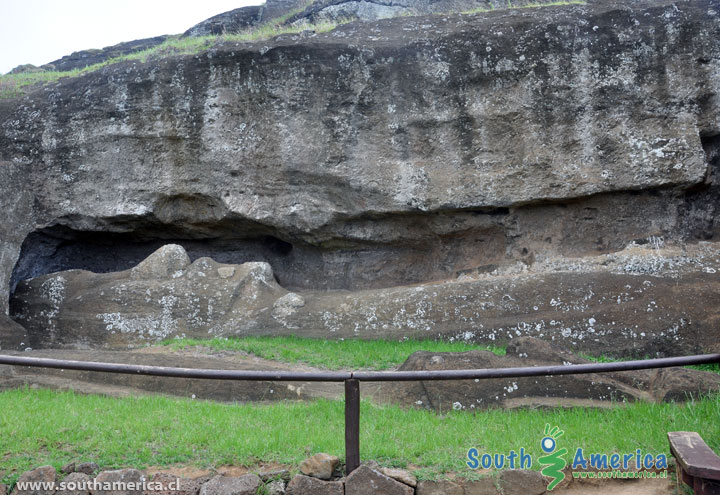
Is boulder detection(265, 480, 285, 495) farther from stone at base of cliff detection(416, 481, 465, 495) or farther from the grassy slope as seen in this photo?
the grassy slope

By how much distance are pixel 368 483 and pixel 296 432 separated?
1234 millimetres

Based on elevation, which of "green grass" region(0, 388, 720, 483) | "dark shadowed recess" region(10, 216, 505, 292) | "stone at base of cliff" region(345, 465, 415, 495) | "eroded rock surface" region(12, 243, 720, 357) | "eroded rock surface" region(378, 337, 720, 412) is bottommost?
"stone at base of cliff" region(345, 465, 415, 495)

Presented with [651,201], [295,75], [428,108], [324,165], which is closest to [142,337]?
[324,165]

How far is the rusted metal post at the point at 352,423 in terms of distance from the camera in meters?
4.75

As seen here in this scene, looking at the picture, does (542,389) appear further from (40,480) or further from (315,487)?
(40,480)

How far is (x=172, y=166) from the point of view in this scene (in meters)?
13.7

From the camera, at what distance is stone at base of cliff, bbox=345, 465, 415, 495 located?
4766 millimetres

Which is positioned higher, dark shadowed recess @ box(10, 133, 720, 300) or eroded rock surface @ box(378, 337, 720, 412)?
dark shadowed recess @ box(10, 133, 720, 300)

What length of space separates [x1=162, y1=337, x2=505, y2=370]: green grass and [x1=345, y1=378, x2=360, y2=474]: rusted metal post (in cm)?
480

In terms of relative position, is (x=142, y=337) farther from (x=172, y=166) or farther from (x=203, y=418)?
(x=203, y=418)

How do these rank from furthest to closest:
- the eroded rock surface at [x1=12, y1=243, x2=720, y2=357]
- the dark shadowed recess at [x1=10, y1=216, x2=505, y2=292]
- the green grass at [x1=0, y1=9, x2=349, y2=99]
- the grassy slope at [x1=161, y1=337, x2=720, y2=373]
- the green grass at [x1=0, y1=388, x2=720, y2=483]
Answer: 1. the green grass at [x1=0, y1=9, x2=349, y2=99]
2. the dark shadowed recess at [x1=10, y1=216, x2=505, y2=292]
3. the eroded rock surface at [x1=12, y1=243, x2=720, y2=357]
4. the grassy slope at [x1=161, y1=337, x2=720, y2=373]
5. the green grass at [x1=0, y1=388, x2=720, y2=483]

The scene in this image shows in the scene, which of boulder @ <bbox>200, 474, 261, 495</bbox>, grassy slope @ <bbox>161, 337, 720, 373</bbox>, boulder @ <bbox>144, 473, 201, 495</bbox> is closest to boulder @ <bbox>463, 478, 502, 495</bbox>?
boulder @ <bbox>200, 474, 261, 495</bbox>

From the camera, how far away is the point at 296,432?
5.85m

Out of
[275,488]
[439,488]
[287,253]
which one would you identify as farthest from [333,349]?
[439,488]
